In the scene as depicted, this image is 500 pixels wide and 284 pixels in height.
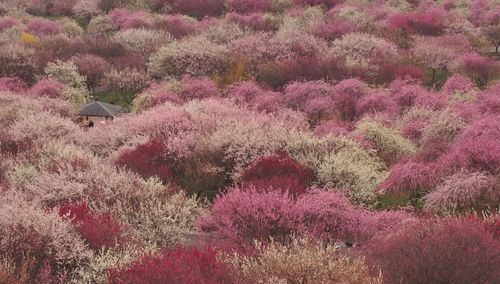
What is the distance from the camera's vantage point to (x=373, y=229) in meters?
21.0

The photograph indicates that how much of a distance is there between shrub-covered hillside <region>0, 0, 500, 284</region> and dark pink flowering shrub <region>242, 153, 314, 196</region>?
0.09 m

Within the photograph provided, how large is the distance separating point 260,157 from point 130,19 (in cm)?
5292

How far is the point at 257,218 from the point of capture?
19.9 m

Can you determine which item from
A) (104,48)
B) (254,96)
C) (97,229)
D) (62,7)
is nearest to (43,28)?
(62,7)

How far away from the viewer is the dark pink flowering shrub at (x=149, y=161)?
27547 mm

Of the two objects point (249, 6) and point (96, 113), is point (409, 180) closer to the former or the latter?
point (96, 113)

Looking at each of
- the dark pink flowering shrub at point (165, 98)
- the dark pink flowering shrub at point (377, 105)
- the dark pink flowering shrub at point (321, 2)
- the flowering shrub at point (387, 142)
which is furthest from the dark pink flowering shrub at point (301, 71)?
the dark pink flowering shrub at point (321, 2)

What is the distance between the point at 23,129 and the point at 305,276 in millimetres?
25403

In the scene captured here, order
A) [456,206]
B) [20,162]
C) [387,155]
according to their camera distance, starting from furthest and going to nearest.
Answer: [387,155], [20,162], [456,206]

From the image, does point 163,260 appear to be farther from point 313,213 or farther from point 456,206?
point 456,206

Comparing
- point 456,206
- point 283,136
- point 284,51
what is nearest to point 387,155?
point 283,136

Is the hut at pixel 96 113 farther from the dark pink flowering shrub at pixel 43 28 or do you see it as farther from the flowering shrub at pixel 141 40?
the dark pink flowering shrub at pixel 43 28

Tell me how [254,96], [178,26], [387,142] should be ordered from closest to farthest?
[387,142], [254,96], [178,26]

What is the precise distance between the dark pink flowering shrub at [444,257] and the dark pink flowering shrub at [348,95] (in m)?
Answer: 25.8
